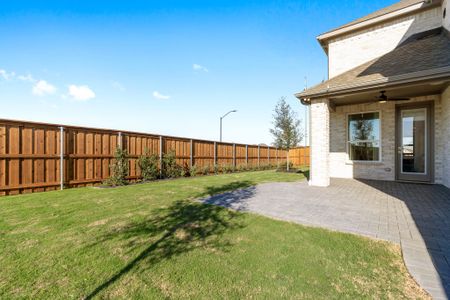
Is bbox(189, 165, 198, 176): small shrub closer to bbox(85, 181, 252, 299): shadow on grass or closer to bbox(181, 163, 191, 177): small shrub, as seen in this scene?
bbox(181, 163, 191, 177): small shrub

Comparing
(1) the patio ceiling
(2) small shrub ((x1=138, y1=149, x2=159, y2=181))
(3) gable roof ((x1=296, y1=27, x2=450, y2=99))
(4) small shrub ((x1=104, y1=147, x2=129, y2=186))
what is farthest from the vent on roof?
(4) small shrub ((x1=104, y1=147, x2=129, y2=186))

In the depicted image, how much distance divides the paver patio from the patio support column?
894 millimetres

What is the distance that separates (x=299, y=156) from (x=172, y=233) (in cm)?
2181

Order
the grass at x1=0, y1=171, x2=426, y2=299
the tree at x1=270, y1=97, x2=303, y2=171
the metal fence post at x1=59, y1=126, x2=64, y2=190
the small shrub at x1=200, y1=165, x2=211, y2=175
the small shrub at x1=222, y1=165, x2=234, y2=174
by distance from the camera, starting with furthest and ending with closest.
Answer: the tree at x1=270, y1=97, x2=303, y2=171 → the small shrub at x1=222, y1=165, x2=234, y2=174 → the small shrub at x1=200, y1=165, x2=211, y2=175 → the metal fence post at x1=59, y1=126, x2=64, y2=190 → the grass at x1=0, y1=171, x2=426, y2=299

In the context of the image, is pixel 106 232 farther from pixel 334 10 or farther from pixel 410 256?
pixel 334 10

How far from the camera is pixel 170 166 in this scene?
1105cm

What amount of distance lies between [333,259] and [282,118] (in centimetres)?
1430

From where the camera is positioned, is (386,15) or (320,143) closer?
(320,143)

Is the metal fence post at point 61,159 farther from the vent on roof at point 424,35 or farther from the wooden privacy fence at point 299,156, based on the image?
the wooden privacy fence at point 299,156

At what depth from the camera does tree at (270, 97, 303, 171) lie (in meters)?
15.9

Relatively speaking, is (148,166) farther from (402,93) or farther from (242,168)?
(402,93)

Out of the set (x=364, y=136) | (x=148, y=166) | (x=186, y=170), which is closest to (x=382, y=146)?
(x=364, y=136)

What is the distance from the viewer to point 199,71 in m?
14.5

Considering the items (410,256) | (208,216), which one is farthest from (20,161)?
(410,256)
